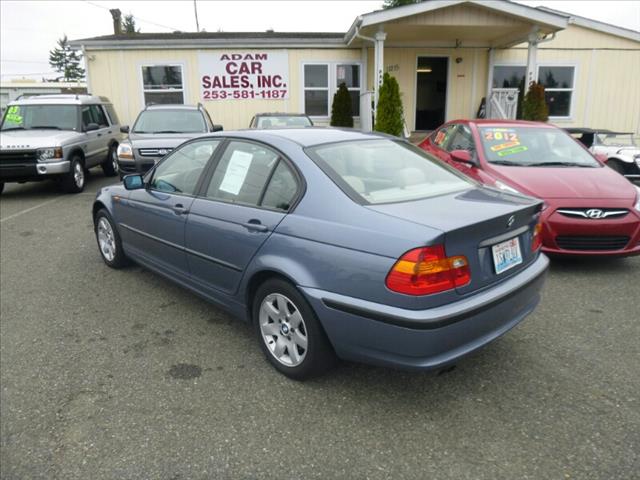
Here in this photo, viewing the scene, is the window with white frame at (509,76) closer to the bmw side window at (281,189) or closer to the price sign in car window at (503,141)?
the price sign in car window at (503,141)

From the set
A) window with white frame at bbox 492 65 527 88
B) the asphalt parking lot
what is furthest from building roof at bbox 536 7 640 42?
the asphalt parking lot

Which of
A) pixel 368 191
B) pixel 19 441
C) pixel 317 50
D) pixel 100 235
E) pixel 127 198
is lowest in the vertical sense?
pixel 19 441

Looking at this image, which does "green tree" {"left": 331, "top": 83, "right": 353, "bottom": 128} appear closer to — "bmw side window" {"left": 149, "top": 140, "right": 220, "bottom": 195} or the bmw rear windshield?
"bmw side window" {"left": 149, "top": 140, "right": 220, "bottom": 195}

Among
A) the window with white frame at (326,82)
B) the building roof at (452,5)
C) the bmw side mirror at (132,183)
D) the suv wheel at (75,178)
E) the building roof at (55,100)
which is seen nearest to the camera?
the bmw side mirror at (132,183)

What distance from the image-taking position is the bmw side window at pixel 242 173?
3.17 m

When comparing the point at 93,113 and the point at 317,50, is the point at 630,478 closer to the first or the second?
the point at 93,113

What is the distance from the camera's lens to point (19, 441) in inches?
97.3

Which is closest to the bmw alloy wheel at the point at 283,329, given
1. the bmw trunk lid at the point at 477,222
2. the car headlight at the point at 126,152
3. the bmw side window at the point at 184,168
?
the bmw trunk lid at the point at 477,222

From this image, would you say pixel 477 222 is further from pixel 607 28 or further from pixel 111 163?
A: pixel 607 28

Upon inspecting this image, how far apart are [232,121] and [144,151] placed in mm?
6214

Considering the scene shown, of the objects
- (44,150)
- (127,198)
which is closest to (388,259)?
(127,198)

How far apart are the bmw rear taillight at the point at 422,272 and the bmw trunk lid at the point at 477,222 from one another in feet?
0.25

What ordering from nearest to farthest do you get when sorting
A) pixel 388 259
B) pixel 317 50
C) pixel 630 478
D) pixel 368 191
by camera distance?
pixel 630 478 < pixel 388 259 < pixel 368 191 < pixel 317 50

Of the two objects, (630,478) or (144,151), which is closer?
(630,478)
